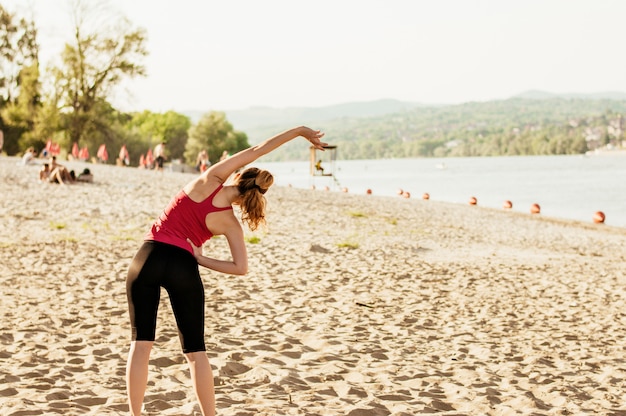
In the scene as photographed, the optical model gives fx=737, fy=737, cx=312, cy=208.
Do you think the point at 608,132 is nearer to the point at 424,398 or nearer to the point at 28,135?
the point at 28,135

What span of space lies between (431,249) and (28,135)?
43210mm

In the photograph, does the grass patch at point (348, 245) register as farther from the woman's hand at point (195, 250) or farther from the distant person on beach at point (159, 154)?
the distant person on beach at point (159, 154)

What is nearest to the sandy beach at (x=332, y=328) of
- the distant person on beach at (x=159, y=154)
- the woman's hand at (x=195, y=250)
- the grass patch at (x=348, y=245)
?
the grass patch at (x=348, y=245)

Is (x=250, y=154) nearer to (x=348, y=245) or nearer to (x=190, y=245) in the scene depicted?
(x=190, y=245)

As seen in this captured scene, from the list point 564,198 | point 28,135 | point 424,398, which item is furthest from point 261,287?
point 28,135

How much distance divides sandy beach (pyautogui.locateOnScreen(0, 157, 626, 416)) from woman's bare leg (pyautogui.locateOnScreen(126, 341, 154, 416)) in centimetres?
87

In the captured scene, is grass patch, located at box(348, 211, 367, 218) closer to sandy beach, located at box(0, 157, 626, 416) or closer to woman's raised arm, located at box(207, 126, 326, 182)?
sandy beach, located at box(0, 157, 626, 416)

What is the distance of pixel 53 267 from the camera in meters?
10.8

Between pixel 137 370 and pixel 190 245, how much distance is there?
0.78 meters

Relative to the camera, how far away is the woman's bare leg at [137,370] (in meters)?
4.10

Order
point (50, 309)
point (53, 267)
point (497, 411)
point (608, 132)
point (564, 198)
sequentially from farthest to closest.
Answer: point (608, 132), point (564, 198), point (53, 267), point (50, 309), point (497, 411)

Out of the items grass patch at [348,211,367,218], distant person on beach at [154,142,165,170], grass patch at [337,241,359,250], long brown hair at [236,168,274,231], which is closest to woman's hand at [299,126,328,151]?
long brown hair at [236,168,274,231]

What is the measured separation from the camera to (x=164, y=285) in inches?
158

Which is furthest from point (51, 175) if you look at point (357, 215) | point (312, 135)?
point (312, 135)
